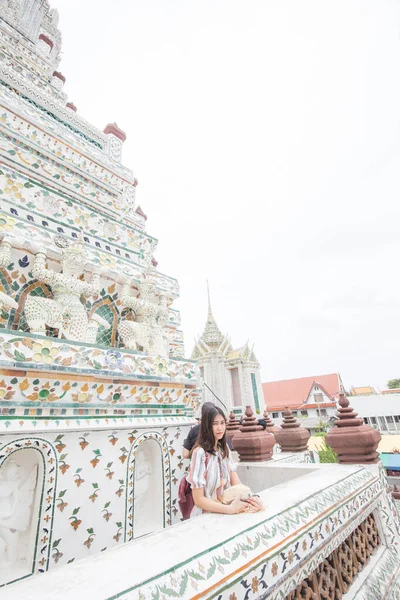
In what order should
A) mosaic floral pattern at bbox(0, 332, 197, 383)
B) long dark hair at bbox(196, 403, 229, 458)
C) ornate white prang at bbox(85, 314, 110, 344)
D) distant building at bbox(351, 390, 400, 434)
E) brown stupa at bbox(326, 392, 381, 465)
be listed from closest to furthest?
long dark hair at bbox(196, 403, 229, 458)
mosaic floral pattern at bbox(0, 332, 197, 383)
brown stupa at bbox(326, 392, 381, 465)
ornate white prang at bbox(85, 314, 110, 344)
distant building at bbox(351, 390, 400, 434)

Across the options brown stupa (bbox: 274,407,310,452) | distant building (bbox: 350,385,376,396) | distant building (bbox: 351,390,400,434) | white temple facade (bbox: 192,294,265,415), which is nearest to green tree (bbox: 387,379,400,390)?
distant building (bbox: 350,385,376,396)

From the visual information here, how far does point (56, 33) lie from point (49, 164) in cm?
597

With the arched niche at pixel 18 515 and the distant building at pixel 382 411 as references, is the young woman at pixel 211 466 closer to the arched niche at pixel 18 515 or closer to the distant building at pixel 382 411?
the arched niche at pixel 18 515

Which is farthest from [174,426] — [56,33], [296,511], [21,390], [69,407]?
[56,33]

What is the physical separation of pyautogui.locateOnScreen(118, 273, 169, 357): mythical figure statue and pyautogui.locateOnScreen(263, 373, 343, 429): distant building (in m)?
26.1

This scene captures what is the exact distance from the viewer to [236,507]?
1.92 meters

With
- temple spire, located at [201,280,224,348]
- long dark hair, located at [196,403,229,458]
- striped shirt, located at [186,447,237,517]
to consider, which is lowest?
striped shirt, located at [186,447,237,517]

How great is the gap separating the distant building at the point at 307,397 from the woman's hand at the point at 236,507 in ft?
91.8

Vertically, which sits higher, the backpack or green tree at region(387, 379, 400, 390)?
green tree at region(387, 379, 400, 390)

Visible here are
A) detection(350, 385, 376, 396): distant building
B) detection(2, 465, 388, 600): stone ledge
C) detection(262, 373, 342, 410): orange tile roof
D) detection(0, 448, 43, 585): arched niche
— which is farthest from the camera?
detection(350, 385, 376, 396): distant building

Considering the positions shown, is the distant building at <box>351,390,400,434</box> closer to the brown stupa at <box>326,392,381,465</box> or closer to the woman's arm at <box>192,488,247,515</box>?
the brown stupa at <box>326,392,381,465</box>

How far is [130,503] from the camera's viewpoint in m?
3.23

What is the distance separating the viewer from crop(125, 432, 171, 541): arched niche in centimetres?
334

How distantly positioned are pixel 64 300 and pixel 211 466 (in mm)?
2569
